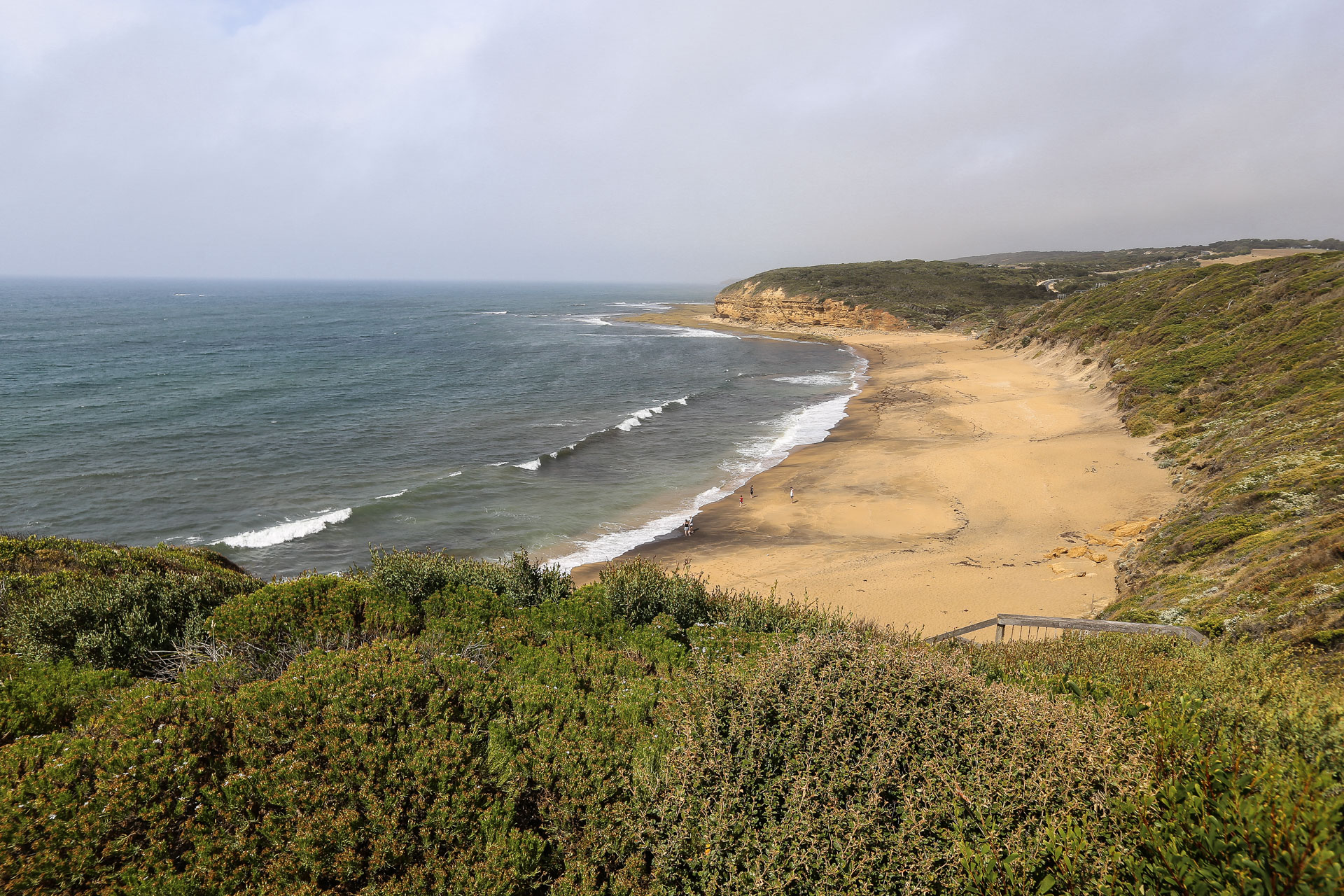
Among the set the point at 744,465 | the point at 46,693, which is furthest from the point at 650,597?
the point at 744,465

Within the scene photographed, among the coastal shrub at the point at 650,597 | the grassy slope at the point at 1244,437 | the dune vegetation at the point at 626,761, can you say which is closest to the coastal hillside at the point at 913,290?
the grassy slope at the point at 1244,437

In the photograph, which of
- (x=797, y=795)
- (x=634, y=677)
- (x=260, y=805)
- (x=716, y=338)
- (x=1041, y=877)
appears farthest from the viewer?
(x=716, y=338)

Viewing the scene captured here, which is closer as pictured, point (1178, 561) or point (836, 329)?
point (1178, 561)

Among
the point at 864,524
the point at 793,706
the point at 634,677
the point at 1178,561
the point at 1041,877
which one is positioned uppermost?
the point at 793,706

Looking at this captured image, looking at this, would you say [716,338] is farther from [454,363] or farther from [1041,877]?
[1041,877]

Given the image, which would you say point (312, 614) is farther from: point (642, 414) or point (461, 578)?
point (642, 414)

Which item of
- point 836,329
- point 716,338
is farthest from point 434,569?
point 836,329

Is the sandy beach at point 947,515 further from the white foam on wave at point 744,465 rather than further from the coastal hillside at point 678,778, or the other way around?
the coastal hillside at point 678,778
